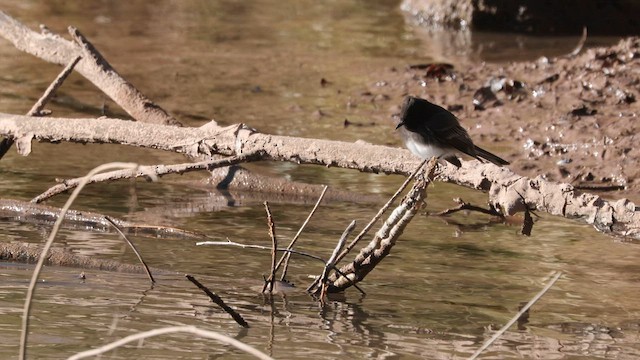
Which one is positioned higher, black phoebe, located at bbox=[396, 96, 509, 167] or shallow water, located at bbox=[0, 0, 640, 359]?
black phoebe, located at bbox=[396, 96, 509, 167]

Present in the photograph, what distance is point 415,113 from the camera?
5785mm

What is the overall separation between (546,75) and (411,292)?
16.1 feet

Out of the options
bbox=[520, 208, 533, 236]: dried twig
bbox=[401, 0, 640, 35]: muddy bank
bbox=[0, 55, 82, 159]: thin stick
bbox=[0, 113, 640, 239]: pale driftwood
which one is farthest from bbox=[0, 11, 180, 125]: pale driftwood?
bbox=[401, 0, 640, 35]: muddy bank

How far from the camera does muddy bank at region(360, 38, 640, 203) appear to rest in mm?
8422

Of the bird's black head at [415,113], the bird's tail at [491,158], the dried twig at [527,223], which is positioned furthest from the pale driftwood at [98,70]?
the dried twig at [527,223]

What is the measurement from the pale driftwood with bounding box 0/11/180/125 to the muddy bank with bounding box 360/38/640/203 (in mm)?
2356

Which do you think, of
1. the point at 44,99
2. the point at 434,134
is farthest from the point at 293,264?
the point at 44,99

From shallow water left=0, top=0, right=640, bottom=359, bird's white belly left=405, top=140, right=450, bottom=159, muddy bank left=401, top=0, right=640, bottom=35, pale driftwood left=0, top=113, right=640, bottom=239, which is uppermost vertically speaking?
muddy bank left=401, top=0, right=640, bottom=35

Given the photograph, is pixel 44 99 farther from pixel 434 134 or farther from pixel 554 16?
pixel 554 16

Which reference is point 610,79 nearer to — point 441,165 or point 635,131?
point 635,131

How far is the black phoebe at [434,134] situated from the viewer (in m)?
5.58

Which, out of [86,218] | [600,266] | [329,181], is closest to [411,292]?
[600,266]

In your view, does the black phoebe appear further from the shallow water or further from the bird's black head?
the shallow water

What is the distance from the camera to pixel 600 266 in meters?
6.31
